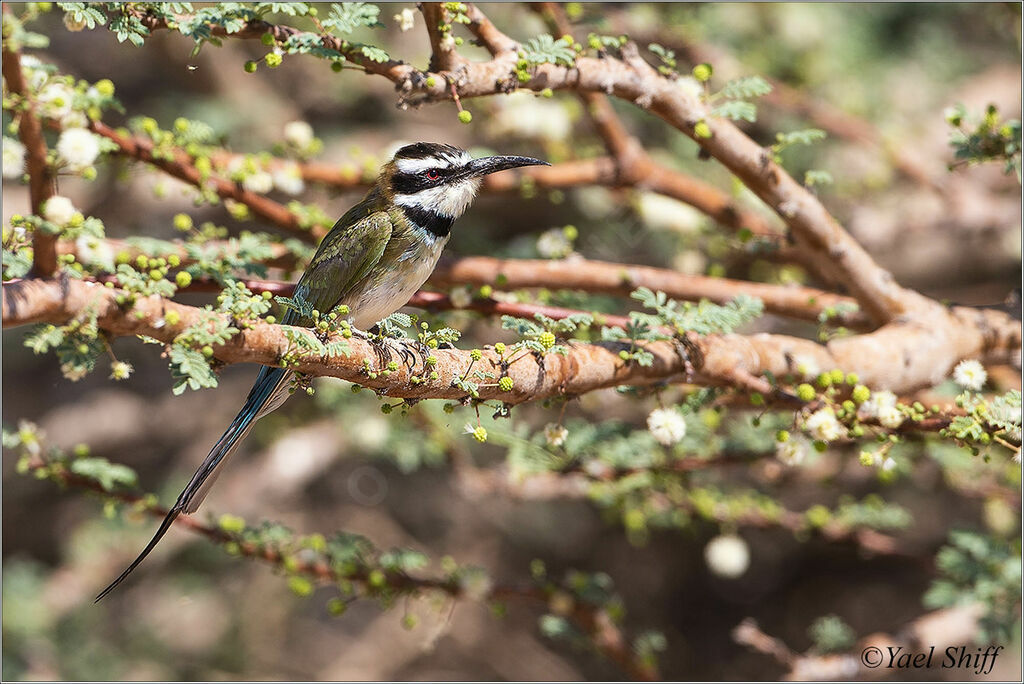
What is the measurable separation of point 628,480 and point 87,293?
1962mm

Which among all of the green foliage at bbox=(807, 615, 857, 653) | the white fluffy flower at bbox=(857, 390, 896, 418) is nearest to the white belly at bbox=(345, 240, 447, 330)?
the white fluffy flower at bbox=(857, 390, 896, 418)

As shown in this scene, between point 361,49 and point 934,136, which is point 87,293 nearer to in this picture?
point 361,49


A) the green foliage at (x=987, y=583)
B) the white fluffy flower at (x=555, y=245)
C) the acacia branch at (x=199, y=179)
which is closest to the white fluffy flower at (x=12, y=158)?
the acacia branch at (x=199, y=179)

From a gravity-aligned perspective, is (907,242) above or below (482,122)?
above

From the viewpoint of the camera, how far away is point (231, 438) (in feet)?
7.32

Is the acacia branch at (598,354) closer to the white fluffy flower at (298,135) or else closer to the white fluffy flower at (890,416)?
the white fluffy flower at (890,416)

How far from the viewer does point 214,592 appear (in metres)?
5.13

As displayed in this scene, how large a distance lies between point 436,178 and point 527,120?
0.97m

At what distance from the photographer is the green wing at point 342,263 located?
8.77ft

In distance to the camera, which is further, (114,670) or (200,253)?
(114,670)

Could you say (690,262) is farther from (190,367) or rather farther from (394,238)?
(190,367)

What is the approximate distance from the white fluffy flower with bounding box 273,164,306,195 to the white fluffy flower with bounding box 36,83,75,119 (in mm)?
765

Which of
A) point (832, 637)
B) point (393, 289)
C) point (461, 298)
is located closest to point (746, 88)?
point (461, 298)

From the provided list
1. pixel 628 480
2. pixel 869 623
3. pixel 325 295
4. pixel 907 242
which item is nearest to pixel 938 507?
pixel 869 623
